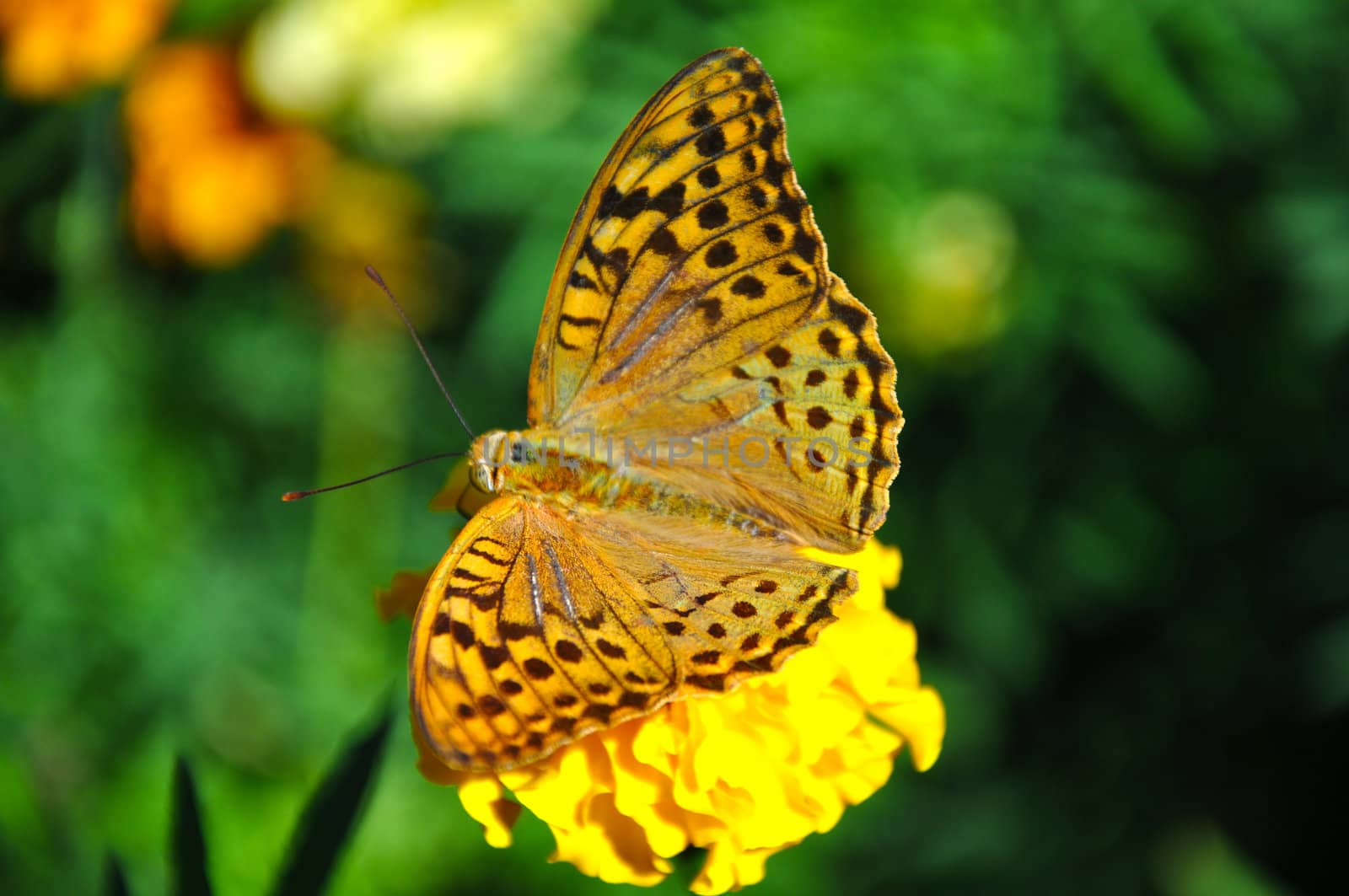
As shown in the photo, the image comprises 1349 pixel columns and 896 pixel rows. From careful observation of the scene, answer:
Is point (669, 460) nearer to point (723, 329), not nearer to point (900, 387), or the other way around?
point (723, 329)

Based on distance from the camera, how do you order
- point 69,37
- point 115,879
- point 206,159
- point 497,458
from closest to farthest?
point 115,879
point 497,458
point 69,37
point 206,159

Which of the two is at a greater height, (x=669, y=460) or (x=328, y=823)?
(x=669, y=460)

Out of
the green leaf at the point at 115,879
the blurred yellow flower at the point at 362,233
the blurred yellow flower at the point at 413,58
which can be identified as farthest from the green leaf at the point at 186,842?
the blurred yellow flower at the point at 362,233

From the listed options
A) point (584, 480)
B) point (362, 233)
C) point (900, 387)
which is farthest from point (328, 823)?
point (362, 233)

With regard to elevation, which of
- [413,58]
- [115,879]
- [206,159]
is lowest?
[115,879]

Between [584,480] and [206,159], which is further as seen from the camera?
[206,159]

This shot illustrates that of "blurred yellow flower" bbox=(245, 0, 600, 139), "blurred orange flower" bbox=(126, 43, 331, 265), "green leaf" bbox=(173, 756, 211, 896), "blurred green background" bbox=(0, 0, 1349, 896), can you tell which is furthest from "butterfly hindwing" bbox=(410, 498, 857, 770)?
"blurred orange flower" bbox=(126, 43, 331, 265)

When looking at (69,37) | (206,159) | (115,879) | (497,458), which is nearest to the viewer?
(115,879)

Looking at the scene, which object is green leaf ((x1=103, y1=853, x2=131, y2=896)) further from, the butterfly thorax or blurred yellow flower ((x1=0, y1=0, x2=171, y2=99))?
blurred yellow flower ((x1=0, y1=0, x2=171, y2=99))

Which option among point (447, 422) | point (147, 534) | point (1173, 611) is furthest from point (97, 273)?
point (1173, 611)
